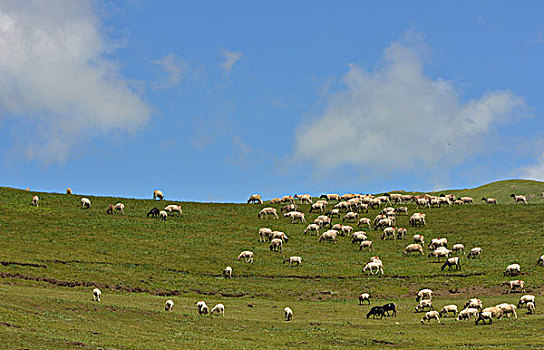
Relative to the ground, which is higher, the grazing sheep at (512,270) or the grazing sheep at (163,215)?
the grazing sheep at (163,215)

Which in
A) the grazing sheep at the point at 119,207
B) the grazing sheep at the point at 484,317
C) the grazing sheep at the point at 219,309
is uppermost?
the grazing sheep at the point at 119,207

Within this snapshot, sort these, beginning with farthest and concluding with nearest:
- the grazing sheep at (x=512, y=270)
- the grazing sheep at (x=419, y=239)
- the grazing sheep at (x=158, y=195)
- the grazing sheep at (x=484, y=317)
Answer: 1. the grazing sheep at (x=158, y=195)
2. the grazing sheep at (x=419, y=239)
3. the grazing sheep at (x=512, y=270)
4. the grazing sheep at (x=484, y=317)

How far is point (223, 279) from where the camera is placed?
50156 mm

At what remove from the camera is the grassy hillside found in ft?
92.5

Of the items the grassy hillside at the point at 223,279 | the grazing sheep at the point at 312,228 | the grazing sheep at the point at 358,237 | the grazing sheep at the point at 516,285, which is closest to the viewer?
the grassy hillside at the point at 223,279

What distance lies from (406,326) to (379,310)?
12.0ft

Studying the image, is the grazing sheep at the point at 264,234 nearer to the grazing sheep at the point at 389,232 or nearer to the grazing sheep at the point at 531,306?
the grazing sheep at the point at 389,232

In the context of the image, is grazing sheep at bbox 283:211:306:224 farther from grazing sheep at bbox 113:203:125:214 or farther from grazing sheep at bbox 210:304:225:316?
grazing sheep at bbox 210:304:225:316

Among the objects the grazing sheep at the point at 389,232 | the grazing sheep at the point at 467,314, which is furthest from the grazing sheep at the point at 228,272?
the grazing sheep at the point at 389,232

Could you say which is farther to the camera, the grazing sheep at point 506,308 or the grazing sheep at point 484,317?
the grazing sheep at point 506,308

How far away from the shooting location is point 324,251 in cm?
6231

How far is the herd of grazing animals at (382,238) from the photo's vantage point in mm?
36094

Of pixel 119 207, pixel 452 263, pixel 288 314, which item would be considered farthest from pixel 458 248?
pixel 119 207

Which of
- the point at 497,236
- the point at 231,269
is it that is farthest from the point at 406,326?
the point at 497,236
